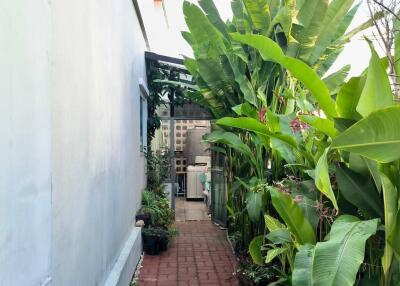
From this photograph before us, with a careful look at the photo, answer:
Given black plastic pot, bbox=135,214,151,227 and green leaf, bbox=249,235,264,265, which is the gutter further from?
green leaf, bbox=249,235,264,265

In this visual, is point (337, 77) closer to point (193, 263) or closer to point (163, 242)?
point (193, 263)

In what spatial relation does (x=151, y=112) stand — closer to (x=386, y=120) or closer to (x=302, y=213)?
(x=302, y=213)

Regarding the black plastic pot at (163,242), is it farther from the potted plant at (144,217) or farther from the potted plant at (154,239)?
the potted plant at (144,217)

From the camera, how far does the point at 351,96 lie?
239 cm

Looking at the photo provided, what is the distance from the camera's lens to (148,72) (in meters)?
8.52

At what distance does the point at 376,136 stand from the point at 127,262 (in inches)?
142

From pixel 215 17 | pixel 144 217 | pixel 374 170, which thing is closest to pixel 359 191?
pixel 374 170

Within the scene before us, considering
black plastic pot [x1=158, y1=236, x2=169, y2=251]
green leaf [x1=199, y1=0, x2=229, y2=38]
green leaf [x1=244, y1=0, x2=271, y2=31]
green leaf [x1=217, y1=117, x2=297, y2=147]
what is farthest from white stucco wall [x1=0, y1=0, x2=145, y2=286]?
black plastic pot [x1=158, y1=236, x2=169, y2=251]

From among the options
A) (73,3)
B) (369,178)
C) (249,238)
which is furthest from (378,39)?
(249,238)

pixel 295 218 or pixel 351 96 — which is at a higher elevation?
pixel 351 96

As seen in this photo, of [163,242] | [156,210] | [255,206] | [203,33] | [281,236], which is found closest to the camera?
[281,236]

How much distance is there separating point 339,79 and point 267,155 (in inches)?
55.9

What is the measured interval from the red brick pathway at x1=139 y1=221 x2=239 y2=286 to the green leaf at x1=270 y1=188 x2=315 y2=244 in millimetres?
2817

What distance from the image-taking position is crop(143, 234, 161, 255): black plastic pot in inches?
256
